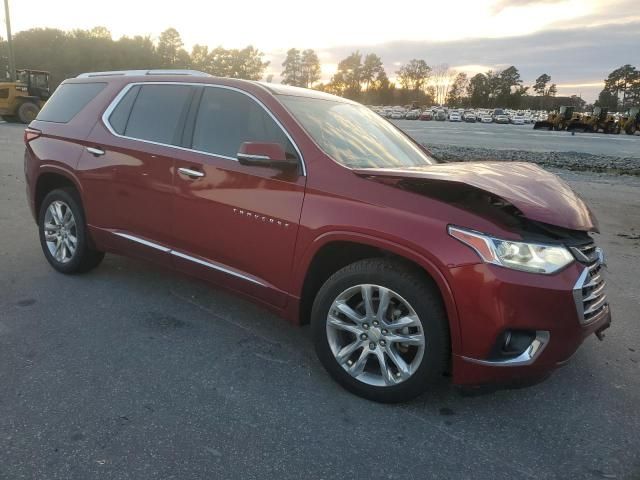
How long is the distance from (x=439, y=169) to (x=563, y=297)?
106cm

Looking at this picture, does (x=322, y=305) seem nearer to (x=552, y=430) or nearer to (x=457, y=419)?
(x=457, y=419)

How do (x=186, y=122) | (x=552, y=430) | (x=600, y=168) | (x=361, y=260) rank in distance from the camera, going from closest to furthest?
(x=552, y=430) < (x=361, y=260) < (x=186, y=122) < (x=600, y=168)

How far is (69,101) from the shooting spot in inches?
188

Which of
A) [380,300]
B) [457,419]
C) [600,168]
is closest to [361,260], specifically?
[380,300]

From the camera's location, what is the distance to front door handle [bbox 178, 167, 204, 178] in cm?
358

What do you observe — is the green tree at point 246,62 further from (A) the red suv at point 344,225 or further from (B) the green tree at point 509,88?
(A) the red suv at point 344,225

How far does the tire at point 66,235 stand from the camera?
4535 millimetres

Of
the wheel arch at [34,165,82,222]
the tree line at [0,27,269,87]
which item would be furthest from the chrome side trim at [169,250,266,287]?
the tree line at [0,27,269,87]

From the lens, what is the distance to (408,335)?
283cm

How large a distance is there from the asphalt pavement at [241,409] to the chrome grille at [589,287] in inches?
24.5

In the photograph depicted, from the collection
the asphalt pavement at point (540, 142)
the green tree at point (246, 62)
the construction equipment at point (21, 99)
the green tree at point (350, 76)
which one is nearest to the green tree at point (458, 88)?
the green tree at point (350, 76)

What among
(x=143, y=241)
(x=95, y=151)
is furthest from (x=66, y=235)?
(x=143, y=241)

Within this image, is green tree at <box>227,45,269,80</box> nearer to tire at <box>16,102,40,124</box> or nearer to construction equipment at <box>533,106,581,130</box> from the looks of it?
construction equipment at <box>533,106,581,130</box>

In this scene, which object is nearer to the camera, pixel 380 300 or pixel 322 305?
pixel 380 300
